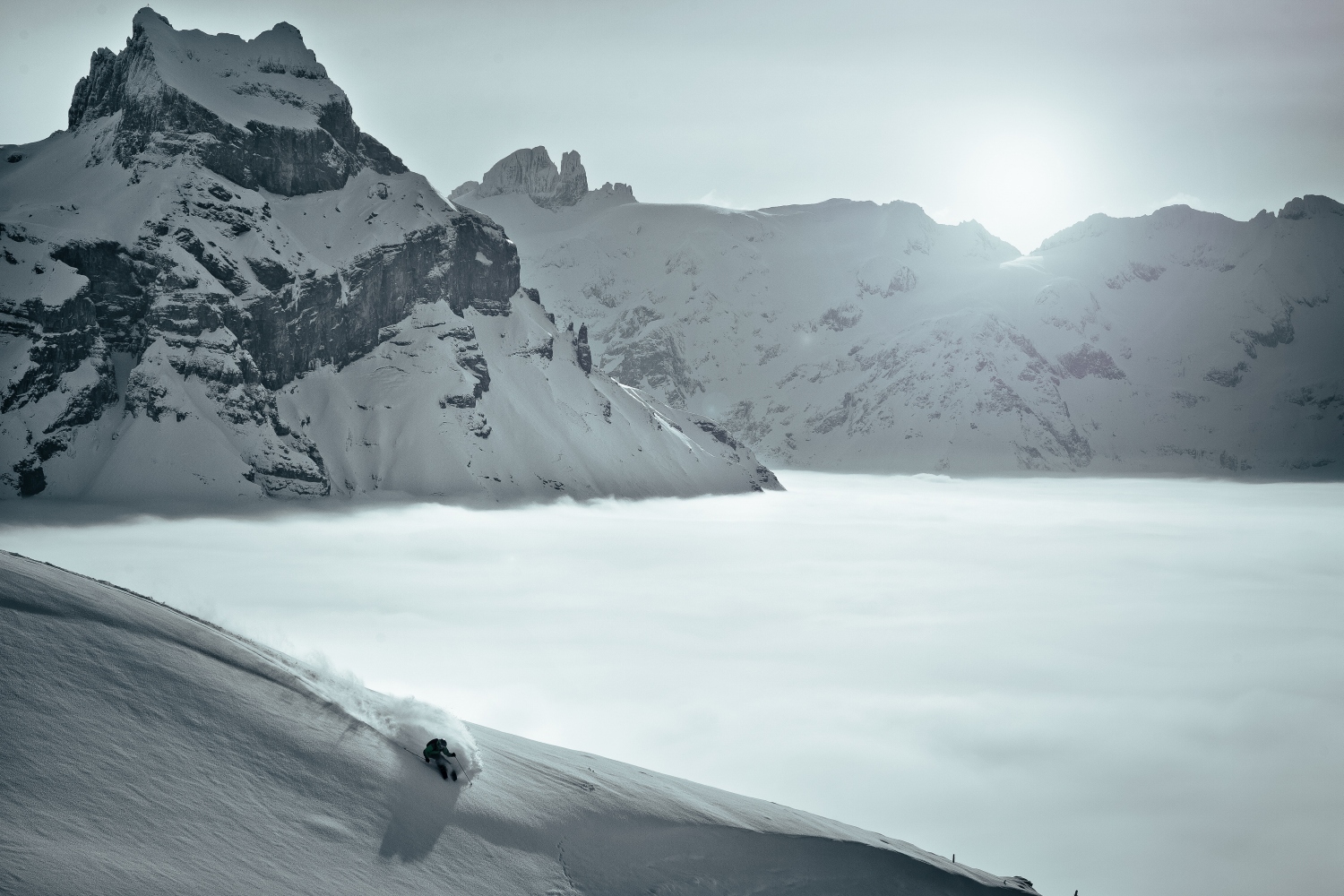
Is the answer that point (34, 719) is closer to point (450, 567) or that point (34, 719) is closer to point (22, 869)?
point (22, 869)

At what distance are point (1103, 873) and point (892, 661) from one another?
74376 mm

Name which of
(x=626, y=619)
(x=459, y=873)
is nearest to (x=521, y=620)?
(x=626, y=619)

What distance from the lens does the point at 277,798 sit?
16.4 meters

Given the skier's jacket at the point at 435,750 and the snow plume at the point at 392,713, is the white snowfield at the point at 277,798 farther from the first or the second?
the skier's jacket at the point at 435,750

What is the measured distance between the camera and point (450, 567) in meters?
195

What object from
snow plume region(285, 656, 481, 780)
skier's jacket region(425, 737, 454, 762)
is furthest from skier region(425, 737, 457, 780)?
snow plume region(285, 656, 481, 780)

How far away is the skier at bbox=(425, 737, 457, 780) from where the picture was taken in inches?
781

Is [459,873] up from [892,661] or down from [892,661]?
down

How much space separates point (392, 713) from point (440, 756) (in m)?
1.82

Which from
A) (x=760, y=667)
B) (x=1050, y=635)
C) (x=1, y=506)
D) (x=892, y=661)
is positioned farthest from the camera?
(x=1, y=506)

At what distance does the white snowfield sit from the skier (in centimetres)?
23

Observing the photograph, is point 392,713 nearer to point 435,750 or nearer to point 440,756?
point 435,750

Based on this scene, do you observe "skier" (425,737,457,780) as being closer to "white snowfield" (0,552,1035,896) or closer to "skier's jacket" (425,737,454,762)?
"skier's jacket" (425,737,454,762)

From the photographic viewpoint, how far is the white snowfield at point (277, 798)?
546 inches
